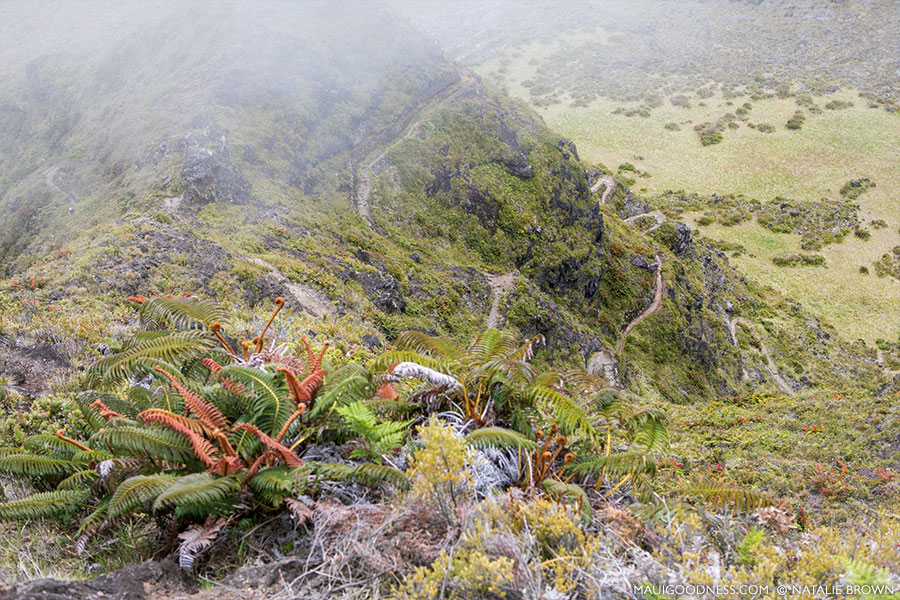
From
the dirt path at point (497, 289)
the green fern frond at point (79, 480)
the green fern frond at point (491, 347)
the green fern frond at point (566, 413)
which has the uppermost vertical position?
the green fern frond at point (79, 480)

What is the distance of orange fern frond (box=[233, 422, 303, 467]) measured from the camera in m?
3.36

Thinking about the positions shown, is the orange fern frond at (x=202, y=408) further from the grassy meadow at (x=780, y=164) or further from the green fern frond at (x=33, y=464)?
the grassy meadow at (x=780, y=164)

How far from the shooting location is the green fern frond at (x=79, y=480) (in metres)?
3.91

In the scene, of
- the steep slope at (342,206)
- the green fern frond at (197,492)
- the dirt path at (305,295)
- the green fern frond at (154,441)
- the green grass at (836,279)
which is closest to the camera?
the green fern frond at (197,492)

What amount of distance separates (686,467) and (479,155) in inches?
1014

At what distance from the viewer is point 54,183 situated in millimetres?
25172

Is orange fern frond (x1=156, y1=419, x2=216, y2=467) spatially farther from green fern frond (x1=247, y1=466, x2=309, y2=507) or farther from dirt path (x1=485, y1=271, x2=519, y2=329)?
dirt path (x1=485, y1=271, x2=519, y2=329)

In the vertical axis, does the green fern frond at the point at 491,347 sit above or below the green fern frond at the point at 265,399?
below

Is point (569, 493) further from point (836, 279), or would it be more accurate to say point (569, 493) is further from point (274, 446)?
point (836, 279)

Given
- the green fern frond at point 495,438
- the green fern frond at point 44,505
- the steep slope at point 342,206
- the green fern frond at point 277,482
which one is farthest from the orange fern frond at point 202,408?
the steep slope at point 342,206

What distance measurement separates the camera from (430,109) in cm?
3638

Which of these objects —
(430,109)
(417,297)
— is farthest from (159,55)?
(417,297)

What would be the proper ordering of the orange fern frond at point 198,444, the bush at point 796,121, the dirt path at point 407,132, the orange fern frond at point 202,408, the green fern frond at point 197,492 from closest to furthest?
1. the green fern frond at point 197,492
2. the orange fern frond at point 198,444
3. the orange fern frond at point 202,408
4. the dirt path at point 407,132
5. the bush at point 796,121

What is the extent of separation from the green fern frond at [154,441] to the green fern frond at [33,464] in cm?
91
